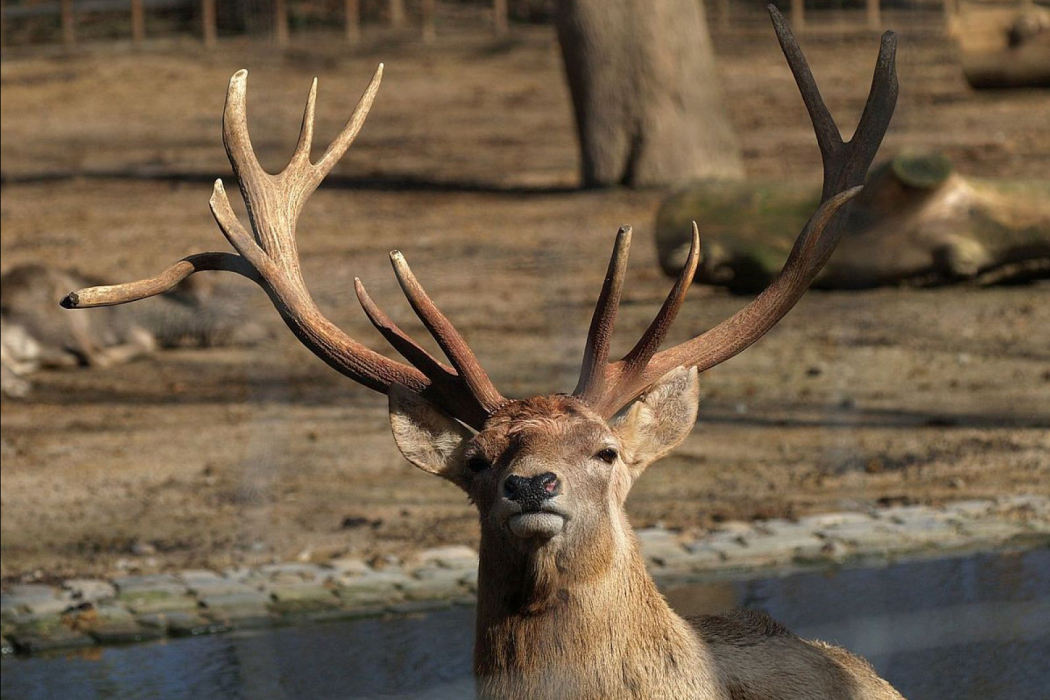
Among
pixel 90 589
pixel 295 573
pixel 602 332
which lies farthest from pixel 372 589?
pixel 602 332

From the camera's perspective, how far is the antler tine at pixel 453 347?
162 inches

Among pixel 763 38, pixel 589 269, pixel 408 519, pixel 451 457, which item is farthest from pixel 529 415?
pixel 763 38

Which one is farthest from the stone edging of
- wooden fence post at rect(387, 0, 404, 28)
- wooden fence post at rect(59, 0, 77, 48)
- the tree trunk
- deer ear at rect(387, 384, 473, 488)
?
wooden fence post at rect(387, 0, 404, 28)

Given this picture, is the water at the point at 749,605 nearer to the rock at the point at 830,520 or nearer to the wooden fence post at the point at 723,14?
the rock at the point at 830,520

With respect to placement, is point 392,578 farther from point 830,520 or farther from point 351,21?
point 351,21

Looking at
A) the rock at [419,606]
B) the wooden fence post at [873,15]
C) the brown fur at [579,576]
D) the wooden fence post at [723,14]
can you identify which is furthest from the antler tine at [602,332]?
the wooden fence post at [723,14]

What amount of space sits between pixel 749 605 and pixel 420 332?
532cm

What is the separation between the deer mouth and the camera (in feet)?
11.8

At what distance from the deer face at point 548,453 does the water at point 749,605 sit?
6.00 feet

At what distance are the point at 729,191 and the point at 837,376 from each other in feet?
6.65

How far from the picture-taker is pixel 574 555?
12.3 feet

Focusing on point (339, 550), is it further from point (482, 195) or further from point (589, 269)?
point (482, 195)

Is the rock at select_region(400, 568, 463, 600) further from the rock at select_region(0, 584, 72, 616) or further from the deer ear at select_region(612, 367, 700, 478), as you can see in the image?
the deer ear at select_region(612, 367, 700, 478)

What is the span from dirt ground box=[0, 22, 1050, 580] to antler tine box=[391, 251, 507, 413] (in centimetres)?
316
